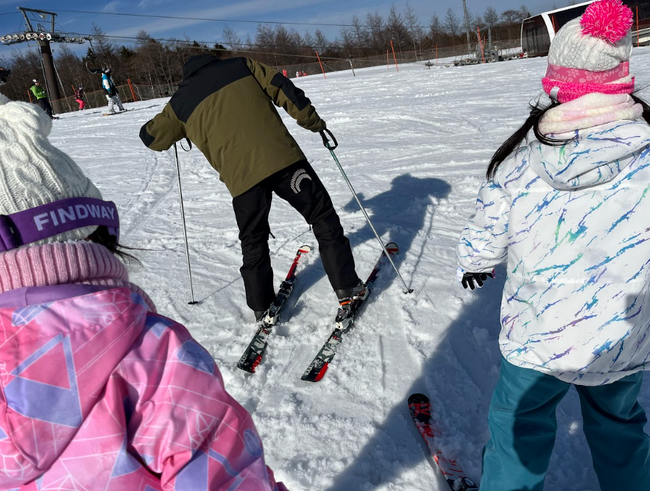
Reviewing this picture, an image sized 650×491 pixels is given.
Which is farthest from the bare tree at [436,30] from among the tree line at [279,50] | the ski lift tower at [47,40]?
the ski lift tower at [47,40]

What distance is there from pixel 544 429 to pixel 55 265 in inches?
59.1

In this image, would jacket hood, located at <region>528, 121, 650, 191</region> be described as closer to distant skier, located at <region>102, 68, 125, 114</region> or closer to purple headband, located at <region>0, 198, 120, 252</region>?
purple headband, located at <region>0, 198, 120, 252</region>

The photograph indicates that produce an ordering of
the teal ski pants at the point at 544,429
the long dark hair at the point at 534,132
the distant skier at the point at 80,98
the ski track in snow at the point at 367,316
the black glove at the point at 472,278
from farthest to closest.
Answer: the distant skier at the point at 80,98 < the ski track in snow at the point at 367,316 < the black glove at the point at 472,278 < the teal ski pants at the point at 544,429 < the long dark hair at the point at 534,132

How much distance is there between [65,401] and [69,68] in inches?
2540

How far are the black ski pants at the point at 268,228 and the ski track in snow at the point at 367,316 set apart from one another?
0.28m

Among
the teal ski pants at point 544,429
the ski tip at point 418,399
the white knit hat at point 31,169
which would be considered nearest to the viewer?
the white knit hat at point 31,169

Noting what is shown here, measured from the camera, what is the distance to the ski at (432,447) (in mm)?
1866

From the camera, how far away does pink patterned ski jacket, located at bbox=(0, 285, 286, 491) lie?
845 millimetres

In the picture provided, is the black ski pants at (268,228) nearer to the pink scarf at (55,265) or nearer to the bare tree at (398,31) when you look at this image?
the pink scarf at (55,265)

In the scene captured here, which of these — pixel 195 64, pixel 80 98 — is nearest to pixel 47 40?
pixel 80 98

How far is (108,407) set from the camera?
2.91 ft

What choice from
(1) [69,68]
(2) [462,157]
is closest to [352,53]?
(1) [69,68]

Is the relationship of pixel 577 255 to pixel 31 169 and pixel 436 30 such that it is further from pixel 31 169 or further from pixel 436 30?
pixel 436 30

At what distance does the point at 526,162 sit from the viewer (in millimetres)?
1366
